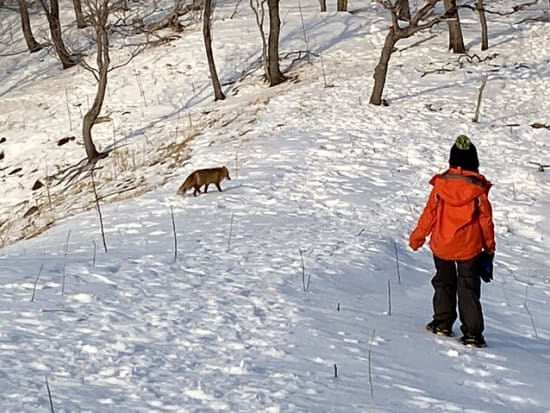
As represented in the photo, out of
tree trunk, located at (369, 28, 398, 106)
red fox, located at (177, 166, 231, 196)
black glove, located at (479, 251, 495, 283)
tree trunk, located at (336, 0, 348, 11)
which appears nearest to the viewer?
black glove, located at (479, 251, 495, 283)

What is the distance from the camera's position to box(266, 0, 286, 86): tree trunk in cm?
2453

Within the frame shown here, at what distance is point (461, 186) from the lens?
6281 millimetres

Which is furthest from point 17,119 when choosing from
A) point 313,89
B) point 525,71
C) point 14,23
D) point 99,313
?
point 99,313

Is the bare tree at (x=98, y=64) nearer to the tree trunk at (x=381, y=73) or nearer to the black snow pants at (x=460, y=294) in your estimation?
the tree trunk at (x=381, y=73)

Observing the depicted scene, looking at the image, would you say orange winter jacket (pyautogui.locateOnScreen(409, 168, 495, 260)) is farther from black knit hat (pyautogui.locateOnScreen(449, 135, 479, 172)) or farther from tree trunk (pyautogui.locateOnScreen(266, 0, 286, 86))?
tree trunk (pyautogui.locateOnScreen(266, 0, 286, 86))

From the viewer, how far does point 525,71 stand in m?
23.5

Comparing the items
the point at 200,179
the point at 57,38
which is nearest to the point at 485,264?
the point at 200,179

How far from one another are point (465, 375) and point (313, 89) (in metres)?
17.6

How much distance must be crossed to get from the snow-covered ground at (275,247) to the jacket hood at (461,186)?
1.19 metres

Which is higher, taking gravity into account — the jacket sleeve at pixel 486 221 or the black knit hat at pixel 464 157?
the black knit hat at pixel 464 157

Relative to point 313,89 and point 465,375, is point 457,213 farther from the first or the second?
point 313,89

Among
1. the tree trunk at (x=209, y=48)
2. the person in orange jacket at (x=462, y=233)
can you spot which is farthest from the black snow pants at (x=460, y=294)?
the tree trunk at (x=209, y=48)

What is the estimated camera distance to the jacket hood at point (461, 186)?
20.5 feet

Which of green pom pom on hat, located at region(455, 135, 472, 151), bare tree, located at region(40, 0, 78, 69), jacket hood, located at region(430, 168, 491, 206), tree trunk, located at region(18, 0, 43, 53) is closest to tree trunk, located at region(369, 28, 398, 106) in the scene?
bare tree, located at region(40, 0, 78, 69)
